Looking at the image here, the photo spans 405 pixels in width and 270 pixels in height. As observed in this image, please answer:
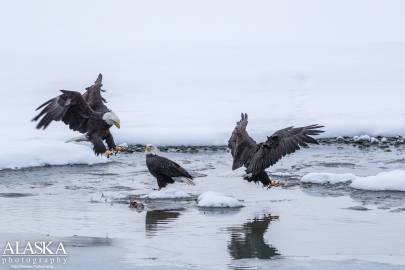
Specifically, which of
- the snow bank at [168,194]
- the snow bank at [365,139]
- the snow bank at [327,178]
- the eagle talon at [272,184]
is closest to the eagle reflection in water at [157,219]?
the snow bank at [168,194]

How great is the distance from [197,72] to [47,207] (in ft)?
69.1

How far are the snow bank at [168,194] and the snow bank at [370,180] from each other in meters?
1.70

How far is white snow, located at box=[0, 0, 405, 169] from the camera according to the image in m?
16.7

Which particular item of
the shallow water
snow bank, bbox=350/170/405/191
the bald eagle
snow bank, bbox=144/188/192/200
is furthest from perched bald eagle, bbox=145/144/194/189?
snow bank, bbox=350/170/405/191

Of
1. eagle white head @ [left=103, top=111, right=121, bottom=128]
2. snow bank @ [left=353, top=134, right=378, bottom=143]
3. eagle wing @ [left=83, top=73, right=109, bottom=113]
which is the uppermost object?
eagle wing @ [left=83, top=73, right=109, bottom=113]

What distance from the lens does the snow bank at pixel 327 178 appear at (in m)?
11.5

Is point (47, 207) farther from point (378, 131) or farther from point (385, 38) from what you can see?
point (385, 38)

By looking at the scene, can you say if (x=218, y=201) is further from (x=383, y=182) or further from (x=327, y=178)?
(x=383, y=182)

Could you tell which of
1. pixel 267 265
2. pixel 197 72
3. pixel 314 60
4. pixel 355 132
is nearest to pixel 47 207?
pixel 267 265

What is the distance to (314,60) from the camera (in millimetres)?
34656

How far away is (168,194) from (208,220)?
4.67 ft

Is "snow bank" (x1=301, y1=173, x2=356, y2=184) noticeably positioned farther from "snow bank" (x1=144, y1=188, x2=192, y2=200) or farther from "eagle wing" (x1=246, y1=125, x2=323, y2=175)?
"snow bank" (x1=144, y1=188, x2=192, y2=200)

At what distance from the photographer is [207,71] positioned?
103 feet

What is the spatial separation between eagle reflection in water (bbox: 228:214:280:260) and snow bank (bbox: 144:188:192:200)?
1.40 metres
